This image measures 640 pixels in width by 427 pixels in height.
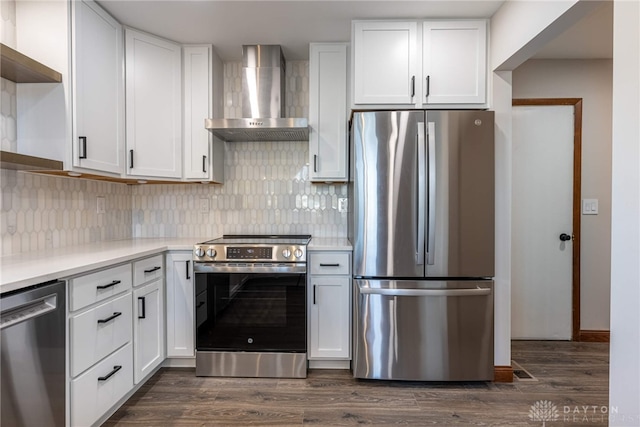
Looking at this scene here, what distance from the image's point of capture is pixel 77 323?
146 cm

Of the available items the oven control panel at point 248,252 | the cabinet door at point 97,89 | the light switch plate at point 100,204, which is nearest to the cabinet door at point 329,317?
the oven control panel at point 248,252

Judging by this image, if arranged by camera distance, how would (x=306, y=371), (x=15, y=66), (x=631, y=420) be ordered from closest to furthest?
1. (x=631, y=420)
2. (x=15, y=66)
3. (x=306, y=371)

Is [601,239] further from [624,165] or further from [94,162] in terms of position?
[94,162]

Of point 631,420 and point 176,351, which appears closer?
point 631,420

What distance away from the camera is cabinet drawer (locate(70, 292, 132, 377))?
1.46 meters

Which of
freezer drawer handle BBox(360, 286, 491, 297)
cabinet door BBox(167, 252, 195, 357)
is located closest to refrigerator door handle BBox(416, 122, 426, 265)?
freezer drawer handle BBox(360, 286, 491, 297)

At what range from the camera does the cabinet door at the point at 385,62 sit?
2.14 meters

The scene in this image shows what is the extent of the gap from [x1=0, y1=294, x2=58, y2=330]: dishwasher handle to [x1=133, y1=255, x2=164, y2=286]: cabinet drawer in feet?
1.94

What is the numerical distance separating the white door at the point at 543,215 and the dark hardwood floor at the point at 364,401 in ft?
1.87

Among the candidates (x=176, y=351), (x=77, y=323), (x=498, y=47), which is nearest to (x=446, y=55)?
(x=498, y=47)

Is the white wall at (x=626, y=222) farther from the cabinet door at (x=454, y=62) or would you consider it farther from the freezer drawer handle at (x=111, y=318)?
the freezer drawer handle at (x=111, y=318)

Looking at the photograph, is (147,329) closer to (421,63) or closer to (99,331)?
(99,331)

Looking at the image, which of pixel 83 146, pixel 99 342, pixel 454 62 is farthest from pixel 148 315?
pixel 454 62

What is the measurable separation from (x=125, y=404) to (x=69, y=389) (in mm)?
603
